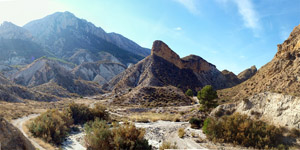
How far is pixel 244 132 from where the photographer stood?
11578 mm

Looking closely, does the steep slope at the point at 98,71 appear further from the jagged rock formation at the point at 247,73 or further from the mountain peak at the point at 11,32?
the jagged rock formation at the point at 247,73

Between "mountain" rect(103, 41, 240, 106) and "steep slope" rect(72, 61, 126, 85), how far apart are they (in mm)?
29982

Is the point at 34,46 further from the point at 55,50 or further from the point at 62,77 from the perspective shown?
the point at 62,77

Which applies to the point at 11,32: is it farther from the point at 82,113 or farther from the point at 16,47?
the point at 82,113

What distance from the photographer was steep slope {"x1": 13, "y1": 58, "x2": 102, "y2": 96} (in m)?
78.8

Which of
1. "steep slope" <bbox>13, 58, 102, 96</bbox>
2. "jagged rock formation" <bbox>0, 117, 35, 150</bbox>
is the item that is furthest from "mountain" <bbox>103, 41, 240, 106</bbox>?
"jagged rock formation" <bbox>0, 117, 35, 150</bbox>

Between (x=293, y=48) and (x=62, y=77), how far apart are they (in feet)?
→ 284

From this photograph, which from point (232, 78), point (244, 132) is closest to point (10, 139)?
point (244, 132)

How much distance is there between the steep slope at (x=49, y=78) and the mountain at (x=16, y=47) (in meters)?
48.4

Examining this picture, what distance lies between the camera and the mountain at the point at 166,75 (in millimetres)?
63056

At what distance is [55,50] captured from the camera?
575 ft

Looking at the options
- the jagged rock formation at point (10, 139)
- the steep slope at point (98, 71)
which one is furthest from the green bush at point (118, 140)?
the steep slope at point (98, 71)

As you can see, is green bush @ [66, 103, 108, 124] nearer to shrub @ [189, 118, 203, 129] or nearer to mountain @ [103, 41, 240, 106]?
shrub @ [189, 118, 203, 129]

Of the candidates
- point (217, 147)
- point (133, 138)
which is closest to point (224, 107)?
point (217, 147)
